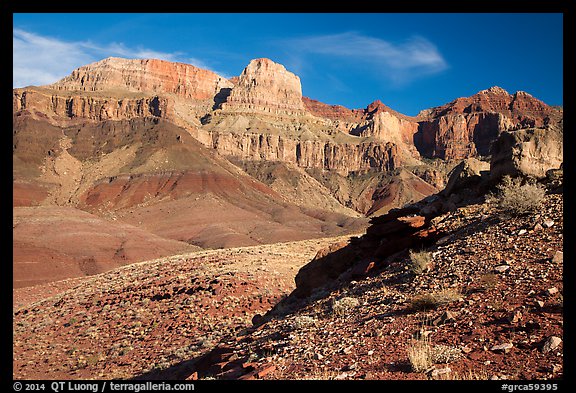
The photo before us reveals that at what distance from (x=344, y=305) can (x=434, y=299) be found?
2.44 meters

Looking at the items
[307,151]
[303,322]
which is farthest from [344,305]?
[307,151]

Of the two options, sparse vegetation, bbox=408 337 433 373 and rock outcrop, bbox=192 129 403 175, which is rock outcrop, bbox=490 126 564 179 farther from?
rock outcrop, bbox=192 129 403 175

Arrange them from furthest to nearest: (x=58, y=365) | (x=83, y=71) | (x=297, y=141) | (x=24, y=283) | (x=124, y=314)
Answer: (x=83, y=71)
(x=297, y=141)
(x=24, y=283)
(x=124, y=314)
(x=58, y=365)

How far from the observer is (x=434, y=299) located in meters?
8.21

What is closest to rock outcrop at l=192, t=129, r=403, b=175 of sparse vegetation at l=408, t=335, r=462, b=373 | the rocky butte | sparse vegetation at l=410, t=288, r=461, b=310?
the rocky butte

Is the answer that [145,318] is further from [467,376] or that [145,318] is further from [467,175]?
[467,376]

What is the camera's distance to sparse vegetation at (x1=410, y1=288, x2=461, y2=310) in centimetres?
818

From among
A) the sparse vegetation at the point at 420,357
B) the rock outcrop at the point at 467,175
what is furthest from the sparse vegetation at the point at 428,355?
the rock outcrop at the point at 467,175

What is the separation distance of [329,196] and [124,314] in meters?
138

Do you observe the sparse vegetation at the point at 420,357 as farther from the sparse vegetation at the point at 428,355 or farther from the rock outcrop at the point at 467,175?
the rock outcrop at the point at 467,175

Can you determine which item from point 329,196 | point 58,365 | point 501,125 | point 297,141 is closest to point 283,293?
point 58,365

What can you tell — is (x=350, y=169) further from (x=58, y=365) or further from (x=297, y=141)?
(x=58, y=365)

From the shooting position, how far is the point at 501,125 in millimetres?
198625

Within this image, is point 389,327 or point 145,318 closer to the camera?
point 389,327
